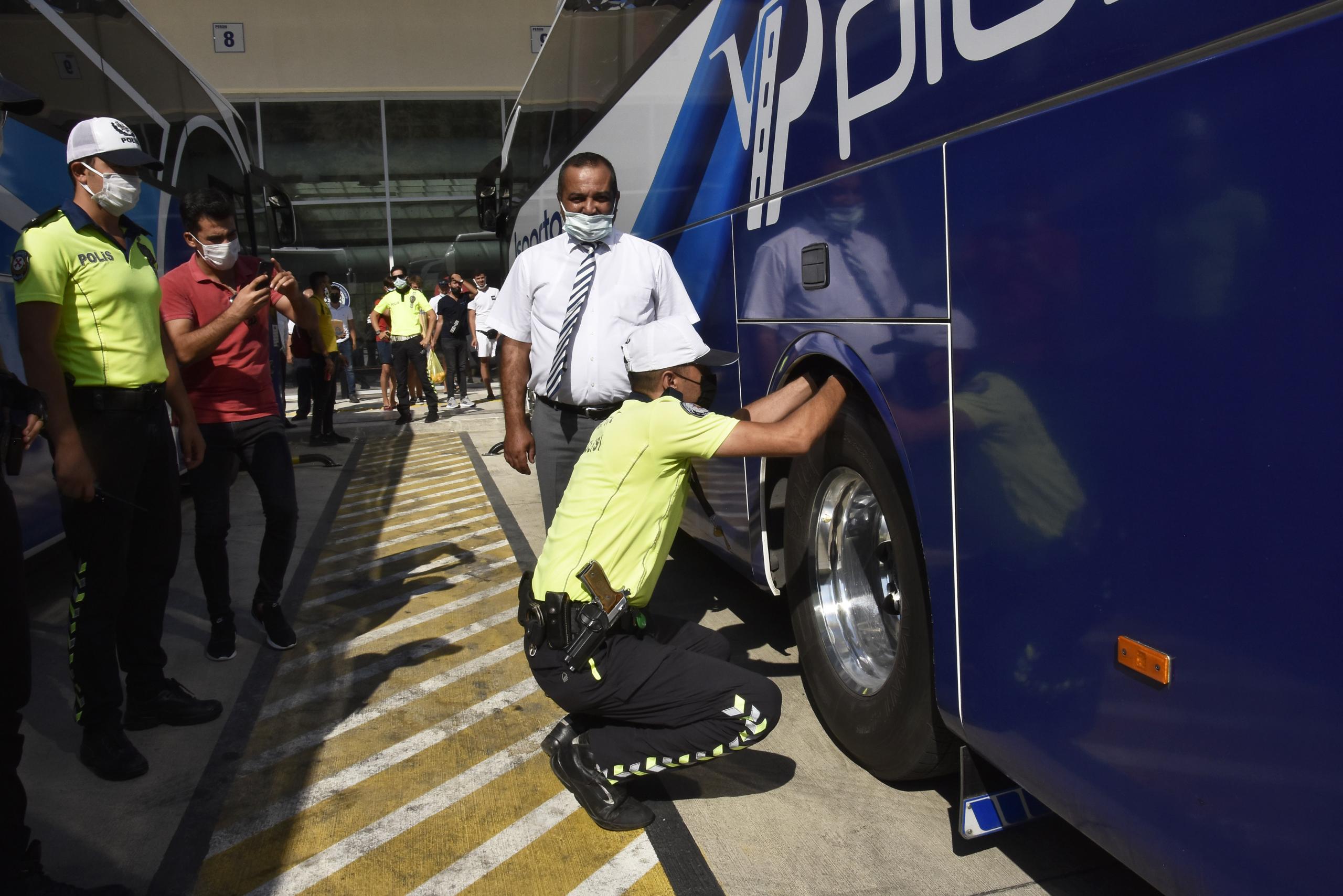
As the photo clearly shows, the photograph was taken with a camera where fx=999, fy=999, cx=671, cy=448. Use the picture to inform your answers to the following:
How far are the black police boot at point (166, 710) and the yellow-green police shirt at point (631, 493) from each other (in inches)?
63.1

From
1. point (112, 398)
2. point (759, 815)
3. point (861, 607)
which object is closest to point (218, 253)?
point (112, 398)

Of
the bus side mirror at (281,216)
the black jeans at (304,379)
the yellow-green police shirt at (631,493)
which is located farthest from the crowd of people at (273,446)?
the bus side mirror at (281,216)

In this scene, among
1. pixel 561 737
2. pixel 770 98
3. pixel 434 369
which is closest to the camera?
pixel 561 737

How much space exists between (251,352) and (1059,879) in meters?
3.57

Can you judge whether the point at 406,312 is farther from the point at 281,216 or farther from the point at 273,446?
the point at 273,446

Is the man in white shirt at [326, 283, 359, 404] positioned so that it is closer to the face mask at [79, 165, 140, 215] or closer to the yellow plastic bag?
the yellow plastic bag

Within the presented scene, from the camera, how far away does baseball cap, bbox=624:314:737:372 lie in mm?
2820

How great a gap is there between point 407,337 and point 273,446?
26.7 feet

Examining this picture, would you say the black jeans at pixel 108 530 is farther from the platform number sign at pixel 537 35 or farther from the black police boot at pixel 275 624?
the platform number sign at pixel 537 35

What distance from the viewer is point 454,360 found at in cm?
1452

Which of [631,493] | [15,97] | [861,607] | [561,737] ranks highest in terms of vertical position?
[15,97]

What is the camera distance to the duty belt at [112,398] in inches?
126

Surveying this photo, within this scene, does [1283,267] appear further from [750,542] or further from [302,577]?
[302,577]

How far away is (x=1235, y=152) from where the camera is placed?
150 centimetres
